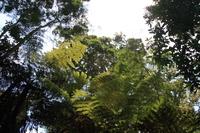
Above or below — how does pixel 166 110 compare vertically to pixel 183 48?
below

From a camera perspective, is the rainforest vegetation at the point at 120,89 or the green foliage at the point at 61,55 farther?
the green foliage at the point at 61,55

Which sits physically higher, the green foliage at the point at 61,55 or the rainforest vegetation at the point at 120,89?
the green foliage at the point at 61,55

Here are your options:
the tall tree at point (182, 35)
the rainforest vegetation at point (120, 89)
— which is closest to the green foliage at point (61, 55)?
the rainforest vegetation at point (120, 89)

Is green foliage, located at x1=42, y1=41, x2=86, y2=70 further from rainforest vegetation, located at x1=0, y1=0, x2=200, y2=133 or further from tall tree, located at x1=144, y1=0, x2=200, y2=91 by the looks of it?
tall tree, located at x1=144, y1=0, x2=200, y2=91

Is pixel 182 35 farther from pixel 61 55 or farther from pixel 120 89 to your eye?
pixel 61 55

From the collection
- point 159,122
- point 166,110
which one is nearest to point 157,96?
point 166,110

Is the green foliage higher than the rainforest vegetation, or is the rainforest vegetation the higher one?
the green foliage

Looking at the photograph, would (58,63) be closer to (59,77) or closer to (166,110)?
(59,77)

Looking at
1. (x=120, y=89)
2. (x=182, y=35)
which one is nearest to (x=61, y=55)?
(x=120, y=89)

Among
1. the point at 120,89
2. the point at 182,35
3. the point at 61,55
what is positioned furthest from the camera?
the point at 61,55

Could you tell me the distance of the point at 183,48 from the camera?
1.86 m

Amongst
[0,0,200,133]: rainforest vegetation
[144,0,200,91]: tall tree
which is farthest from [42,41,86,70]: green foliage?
[144,0,200,91]: tall tree

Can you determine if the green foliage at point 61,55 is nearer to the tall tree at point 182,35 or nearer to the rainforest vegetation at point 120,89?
the rainforest vegetation at point 120,89

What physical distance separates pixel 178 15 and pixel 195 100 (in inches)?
224
